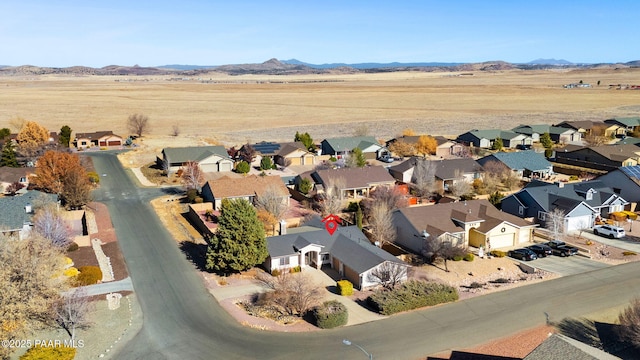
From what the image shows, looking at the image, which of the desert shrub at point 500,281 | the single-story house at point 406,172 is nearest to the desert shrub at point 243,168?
the single-story house at point 406,172

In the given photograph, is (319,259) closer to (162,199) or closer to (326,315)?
(326,315)

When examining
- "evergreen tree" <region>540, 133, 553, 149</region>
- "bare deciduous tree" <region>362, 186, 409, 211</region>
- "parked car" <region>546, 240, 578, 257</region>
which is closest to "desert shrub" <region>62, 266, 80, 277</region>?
"bare deciduous tree" <region>362, 186, 409, 211</region>

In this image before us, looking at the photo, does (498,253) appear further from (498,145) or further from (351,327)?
(498,145)

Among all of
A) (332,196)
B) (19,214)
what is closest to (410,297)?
(332,196)

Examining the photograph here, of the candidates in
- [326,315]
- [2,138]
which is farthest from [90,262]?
[2,138]

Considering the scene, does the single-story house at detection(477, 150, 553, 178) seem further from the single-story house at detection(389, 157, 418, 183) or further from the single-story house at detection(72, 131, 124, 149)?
the single-story house at detection(72, 131, 124, 149)
